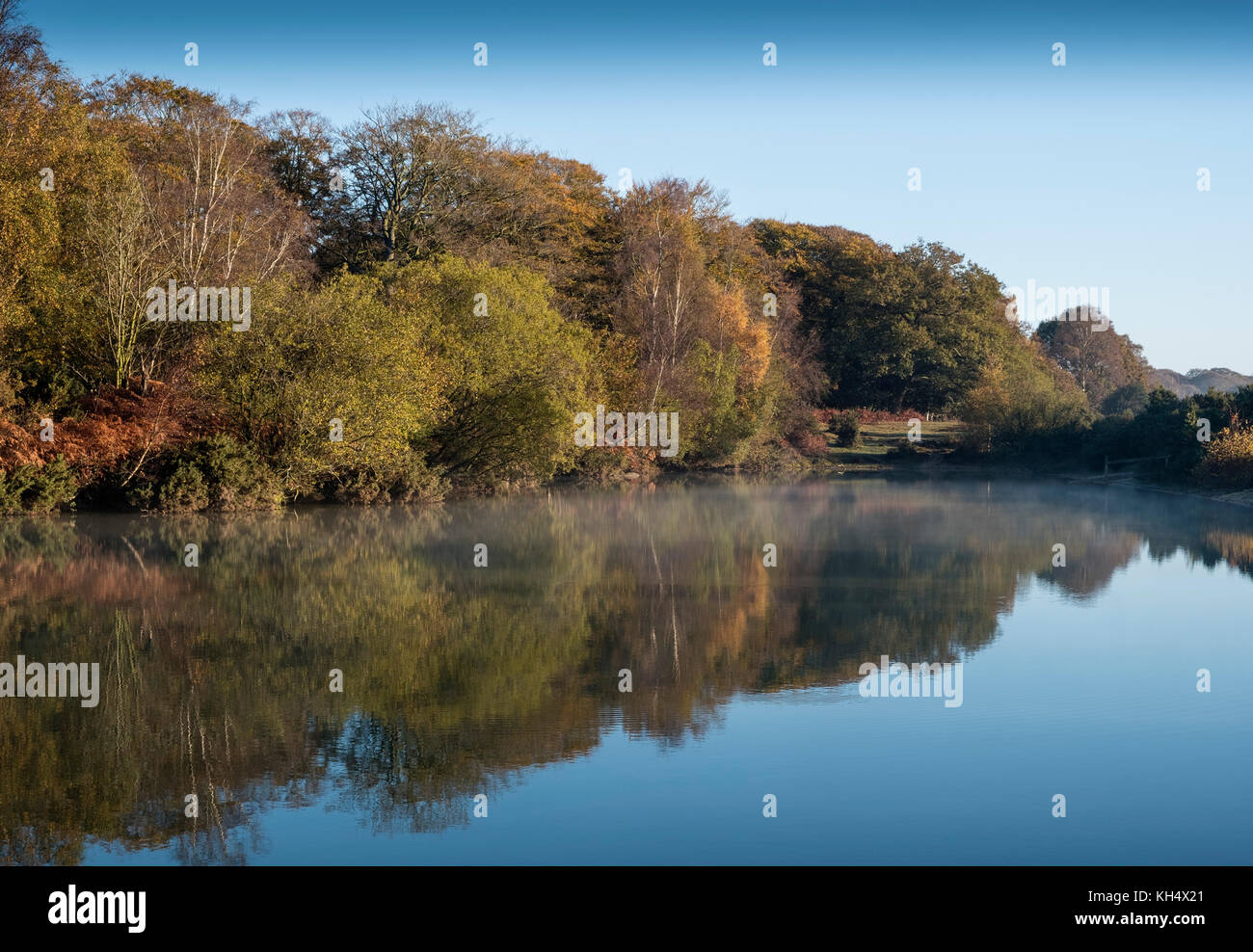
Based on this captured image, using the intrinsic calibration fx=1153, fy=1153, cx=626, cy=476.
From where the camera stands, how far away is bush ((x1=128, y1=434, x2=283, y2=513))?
94.1 feet

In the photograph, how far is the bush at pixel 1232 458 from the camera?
37.9 meters

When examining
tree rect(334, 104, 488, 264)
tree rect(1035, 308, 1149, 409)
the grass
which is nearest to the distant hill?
tree rect(1035, 308, 1149, 409)

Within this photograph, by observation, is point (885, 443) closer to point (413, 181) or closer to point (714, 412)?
point (714, 412)

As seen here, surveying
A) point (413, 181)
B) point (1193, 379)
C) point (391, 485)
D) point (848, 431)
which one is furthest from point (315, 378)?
point (1193, 379)

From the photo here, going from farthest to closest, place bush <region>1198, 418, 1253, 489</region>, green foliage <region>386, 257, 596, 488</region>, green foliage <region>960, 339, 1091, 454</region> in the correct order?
1. green foliage <region>960, 339, 1091, 454</region>
2. bush <region>1198, 418, 1253, 489</region>
3. green foliage <region>386, 257, 596, 488</region>

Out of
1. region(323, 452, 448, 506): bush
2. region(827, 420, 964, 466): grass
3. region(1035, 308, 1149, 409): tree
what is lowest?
region(323, 452, 448, 506): bush

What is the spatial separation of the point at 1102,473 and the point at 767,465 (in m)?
15.0

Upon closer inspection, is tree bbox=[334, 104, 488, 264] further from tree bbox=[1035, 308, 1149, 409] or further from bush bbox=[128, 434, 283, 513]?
tree bbox=[1035, 308, 1149, 409]

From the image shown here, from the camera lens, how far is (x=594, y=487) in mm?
43812

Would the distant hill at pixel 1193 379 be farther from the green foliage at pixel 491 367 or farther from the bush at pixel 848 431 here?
the green foliage at pixel 491 367

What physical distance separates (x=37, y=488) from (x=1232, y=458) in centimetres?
3593

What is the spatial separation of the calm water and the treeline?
696cm

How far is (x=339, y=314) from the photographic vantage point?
29.9 meters
